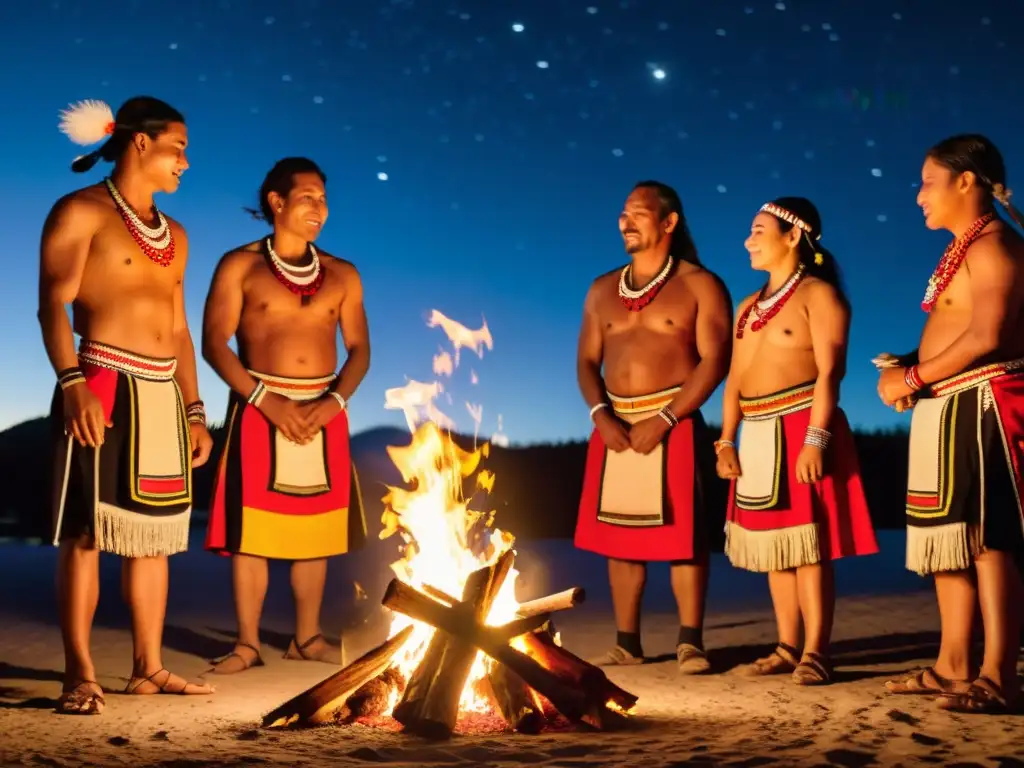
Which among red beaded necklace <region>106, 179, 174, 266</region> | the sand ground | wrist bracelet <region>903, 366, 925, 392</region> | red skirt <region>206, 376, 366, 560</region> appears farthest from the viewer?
red skirt <region>206, 376, 366, 560</region>

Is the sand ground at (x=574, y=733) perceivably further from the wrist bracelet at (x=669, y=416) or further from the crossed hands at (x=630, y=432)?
the wrist bracelet at (x=669, y=416)

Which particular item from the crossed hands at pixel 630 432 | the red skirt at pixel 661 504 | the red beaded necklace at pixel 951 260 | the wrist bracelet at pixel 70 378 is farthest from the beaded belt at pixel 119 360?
the red beaded necklace at pixel 951 260

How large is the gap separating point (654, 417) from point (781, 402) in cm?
67

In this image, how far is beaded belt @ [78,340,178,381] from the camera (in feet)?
16.7

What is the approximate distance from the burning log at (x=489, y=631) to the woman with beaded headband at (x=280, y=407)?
4.76 feet

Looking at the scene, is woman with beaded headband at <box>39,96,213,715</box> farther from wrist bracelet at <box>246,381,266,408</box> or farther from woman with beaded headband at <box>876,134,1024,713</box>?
woman with beaded headband at <box>876,134,1024,713</box>

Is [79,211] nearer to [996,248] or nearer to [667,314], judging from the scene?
[667,314]

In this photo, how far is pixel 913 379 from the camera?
5039 millimetres

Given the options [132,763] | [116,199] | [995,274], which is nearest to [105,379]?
[116,199]

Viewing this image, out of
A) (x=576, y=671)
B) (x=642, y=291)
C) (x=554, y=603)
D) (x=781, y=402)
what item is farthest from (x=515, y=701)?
(x=642, y=291)

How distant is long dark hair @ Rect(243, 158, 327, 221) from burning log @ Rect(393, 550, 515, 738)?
241 cm

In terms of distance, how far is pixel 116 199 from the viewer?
521cm

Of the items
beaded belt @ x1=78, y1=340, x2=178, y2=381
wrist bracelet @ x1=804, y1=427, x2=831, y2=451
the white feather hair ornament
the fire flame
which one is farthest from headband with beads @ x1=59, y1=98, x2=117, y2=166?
wrist bracelet @ x1=804, y1=427, x2=831, y2=451

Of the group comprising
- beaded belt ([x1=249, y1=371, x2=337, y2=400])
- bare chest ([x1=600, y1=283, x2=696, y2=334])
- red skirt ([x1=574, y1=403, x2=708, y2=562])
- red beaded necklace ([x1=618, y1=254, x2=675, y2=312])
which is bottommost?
red skirt ([x1=574, y1=403, x2=708, y2=562])
